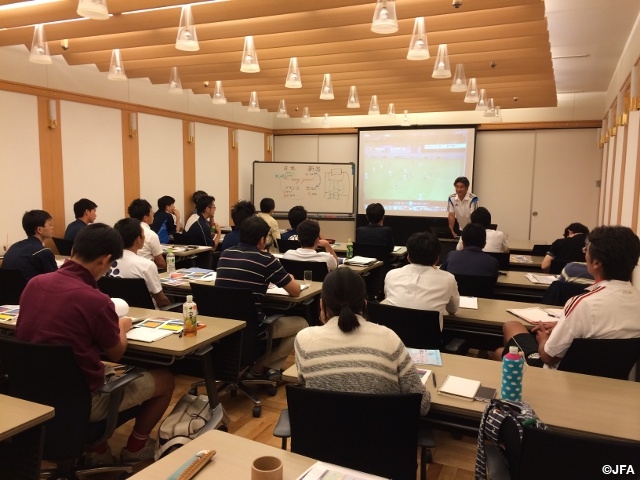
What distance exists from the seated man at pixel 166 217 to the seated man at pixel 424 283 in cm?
463

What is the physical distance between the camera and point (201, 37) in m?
4.51

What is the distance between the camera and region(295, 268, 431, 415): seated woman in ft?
5.84

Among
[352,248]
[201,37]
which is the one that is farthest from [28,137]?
[352,248]

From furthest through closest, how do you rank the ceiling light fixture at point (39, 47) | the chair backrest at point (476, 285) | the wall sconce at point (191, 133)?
the wall sconce at point (191, 133), the ceiling light fixture at point (39, 47), the chair backrest at point (476, 285)

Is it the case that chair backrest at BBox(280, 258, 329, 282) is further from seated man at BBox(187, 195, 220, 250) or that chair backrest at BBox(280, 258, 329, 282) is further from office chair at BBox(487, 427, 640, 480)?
office chair at BBox(487, 427, 640, 480)

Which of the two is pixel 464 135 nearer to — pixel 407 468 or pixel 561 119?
pixel 561 119

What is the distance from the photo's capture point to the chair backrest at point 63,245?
5.57 m

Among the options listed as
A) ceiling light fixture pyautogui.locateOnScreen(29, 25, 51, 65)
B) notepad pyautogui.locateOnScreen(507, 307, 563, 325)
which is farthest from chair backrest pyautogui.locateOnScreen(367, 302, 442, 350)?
ceiling light fixture pyautogui.locateOnScreen(29, 25, 51, 65)

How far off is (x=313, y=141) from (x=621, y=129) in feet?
20.5

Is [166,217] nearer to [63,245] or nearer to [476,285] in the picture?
[63,245]

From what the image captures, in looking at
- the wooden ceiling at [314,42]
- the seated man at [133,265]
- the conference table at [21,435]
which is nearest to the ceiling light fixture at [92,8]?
the wooden ceiling at [314,42]

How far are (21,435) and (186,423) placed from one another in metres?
0.84

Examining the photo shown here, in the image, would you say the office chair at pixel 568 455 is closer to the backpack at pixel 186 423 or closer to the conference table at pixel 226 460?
the conference table at pixel 226 460

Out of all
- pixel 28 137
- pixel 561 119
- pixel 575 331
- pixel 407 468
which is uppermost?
pixel 561 119
